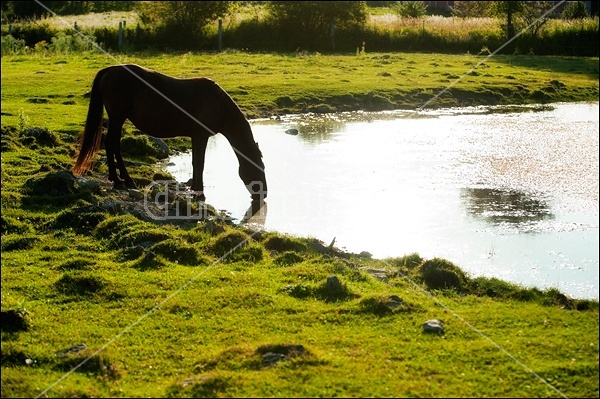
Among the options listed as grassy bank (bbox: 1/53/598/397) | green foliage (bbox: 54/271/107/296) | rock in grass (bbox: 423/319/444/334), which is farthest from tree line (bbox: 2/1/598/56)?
rock in grass (bbox: 423/319/444/334)

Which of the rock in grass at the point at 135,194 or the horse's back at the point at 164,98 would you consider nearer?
the rock in grass at the point at 135,194

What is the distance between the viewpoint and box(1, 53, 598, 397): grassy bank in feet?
20.8

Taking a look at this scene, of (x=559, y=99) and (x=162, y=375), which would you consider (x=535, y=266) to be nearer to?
(x=162, y=375)

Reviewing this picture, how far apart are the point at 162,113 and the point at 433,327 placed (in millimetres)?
7535

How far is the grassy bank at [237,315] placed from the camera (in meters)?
6.34

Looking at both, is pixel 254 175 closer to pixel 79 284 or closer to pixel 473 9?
pixel 79 284

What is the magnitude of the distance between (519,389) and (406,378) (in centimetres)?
87

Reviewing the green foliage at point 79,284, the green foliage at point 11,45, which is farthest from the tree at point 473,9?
the green foliage at point 79,284

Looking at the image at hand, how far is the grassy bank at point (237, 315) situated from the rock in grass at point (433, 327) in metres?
0.06

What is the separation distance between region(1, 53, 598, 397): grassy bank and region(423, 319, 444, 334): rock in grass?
60 mm

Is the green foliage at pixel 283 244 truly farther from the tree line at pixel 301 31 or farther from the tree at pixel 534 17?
the tree at pixel 534 17

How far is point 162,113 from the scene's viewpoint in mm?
13422

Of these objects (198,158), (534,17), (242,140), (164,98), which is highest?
(534,17)

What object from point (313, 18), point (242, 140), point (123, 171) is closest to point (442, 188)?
point (242, 140)
